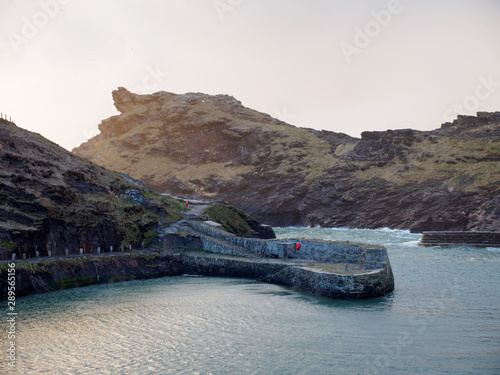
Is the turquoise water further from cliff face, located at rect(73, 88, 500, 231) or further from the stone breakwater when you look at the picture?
cliff face, located at rect(73, 88, 500, 231)

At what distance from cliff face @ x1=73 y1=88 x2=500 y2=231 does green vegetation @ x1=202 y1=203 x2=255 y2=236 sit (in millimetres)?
38638

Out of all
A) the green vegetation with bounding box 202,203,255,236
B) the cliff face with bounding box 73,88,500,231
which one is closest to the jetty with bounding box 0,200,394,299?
the green vegetation with bounding box 202,203,255,236

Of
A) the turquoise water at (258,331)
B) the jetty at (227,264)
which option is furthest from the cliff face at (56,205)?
the turquoise water at (258,331)

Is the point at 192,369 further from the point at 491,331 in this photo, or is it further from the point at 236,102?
the point at 236,102

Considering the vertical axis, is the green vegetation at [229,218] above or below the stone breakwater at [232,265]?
above

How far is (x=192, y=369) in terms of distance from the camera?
15141 mm

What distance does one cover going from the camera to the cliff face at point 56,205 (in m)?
31.7

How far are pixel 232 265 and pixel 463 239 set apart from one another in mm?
34111

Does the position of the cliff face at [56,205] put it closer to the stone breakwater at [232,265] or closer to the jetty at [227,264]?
the jetty at [227,264]

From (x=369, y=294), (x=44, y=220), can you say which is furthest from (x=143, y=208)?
(x=369, y=294)

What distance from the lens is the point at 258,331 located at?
63.5 ft

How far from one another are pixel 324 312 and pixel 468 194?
6842 cm

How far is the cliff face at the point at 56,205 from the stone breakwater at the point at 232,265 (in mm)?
2268

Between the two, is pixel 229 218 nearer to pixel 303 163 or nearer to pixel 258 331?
pixel 258 331
